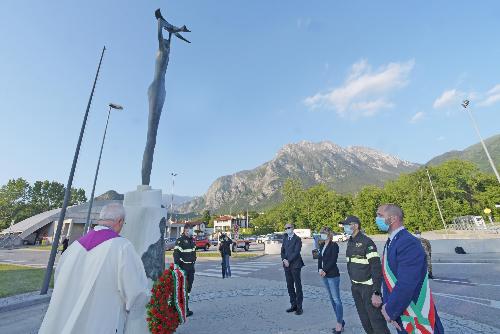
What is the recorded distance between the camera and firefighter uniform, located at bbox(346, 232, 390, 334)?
13.1 feet

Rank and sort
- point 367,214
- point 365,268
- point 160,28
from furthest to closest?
point 367,214 → point 160,28 → point 365,268

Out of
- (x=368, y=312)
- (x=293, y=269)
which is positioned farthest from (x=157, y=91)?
(x=368, y=312)

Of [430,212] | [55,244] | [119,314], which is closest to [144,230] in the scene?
[119,314]

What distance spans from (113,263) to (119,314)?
0.43 m

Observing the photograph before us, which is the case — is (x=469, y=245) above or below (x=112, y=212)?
below

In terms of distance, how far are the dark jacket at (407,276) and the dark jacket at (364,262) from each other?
4.36 ft

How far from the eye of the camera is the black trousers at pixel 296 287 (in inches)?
257

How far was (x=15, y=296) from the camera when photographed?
8.66 meters

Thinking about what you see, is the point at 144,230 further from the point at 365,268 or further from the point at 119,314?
the point at 365,268

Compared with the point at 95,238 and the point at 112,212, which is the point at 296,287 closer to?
the point at 112,212

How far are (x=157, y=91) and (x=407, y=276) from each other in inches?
233

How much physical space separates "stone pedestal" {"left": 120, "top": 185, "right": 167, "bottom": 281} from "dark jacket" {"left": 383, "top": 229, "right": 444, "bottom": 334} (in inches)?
145

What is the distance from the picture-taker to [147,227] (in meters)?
5.04

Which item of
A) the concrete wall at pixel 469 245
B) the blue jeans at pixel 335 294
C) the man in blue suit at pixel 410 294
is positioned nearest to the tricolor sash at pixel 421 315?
the man in blue suit at pixel 410 294
